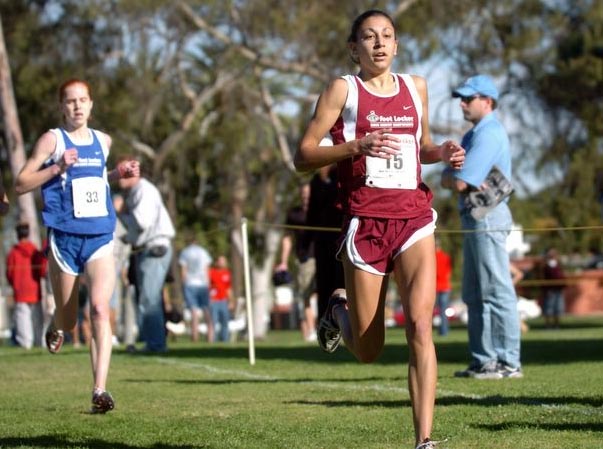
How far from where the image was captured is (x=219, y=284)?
24875 millimetres

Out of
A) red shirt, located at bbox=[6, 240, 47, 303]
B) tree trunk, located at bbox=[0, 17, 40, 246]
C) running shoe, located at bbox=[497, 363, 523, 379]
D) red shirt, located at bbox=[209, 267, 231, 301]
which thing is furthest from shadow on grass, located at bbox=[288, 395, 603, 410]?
tree trunk, located at bbox=[0, 17, 40, 246]

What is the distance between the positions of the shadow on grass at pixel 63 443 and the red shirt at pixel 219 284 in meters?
17.1

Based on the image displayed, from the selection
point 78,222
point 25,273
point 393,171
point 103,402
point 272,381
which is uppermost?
point 393,171

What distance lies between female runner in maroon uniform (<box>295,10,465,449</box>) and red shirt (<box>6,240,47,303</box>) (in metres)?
14.5

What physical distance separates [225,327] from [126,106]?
14.7 m

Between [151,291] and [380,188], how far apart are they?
9.55 m

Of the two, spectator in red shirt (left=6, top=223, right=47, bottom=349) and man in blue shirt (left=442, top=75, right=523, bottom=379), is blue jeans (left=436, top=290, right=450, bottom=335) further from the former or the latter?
man in blue shirt (left=442, top=75, right=523, bottom=379)

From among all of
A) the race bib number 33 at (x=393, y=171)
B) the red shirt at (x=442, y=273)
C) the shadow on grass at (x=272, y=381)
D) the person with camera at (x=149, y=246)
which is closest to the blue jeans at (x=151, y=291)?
Answer: the person with camera at (x=149, y=246)

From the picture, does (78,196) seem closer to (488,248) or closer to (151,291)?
(488,248)

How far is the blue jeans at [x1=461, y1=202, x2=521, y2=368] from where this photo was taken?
415 inches

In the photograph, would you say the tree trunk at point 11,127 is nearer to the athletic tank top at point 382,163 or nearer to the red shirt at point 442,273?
the red shirt at point 442,273

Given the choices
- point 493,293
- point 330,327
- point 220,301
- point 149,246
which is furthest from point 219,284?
point 330,327

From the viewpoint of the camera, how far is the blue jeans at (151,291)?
15.4 metres

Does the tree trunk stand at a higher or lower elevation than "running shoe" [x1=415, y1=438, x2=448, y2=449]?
higher
